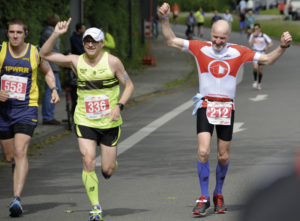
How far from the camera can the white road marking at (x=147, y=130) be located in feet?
35.2

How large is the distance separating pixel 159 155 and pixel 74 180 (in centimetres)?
201

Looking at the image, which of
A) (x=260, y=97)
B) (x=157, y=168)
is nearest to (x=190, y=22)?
(x=260, y=97)

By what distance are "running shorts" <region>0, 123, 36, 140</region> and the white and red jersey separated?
5.35 ft

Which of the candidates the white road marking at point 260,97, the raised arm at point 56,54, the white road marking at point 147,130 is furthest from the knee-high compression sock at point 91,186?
the white road marking at point 260,97

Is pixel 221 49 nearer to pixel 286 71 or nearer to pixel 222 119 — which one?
pixel 222 119

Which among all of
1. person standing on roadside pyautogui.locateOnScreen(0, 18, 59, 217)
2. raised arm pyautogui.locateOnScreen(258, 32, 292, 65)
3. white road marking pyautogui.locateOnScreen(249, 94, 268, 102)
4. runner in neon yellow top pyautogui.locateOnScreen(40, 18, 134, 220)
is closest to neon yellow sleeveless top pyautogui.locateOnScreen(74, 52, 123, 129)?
runner in neon yellow top pyautogui.locateOnScreen(40, 18, 134, 220)

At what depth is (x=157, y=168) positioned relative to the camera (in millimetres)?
8719

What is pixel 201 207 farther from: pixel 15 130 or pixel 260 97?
pixel 260 97

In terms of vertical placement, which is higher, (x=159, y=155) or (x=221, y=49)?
(x=221, y=49)

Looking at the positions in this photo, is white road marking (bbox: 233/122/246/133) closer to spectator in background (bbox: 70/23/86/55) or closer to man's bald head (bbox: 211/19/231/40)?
spectator in background (bbox: 70/23/86/55)

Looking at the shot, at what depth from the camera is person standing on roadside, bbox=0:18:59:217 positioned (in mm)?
6387

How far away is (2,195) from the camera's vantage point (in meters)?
7.25

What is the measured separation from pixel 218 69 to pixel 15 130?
1941mm

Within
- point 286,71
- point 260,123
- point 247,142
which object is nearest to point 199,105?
point 247,142
